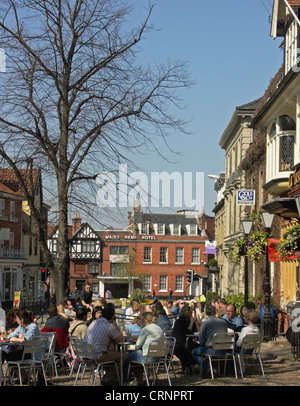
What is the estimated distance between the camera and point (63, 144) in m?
17.3

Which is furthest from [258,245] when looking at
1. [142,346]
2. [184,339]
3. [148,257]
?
[148,257]

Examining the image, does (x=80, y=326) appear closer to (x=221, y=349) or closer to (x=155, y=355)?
(x=155, y=355)

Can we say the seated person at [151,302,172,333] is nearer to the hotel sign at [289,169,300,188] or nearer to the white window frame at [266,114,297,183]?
the hotel sign at [289,169,300,188]

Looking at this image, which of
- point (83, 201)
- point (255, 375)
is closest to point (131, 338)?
point (255, 375)

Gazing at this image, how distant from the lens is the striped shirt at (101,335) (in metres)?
10.9

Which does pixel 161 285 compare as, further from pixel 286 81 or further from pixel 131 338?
pixel 131 338

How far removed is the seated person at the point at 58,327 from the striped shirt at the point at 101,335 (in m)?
2.27

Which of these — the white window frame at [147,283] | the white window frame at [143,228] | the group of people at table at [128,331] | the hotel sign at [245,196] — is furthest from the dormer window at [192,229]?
the group of people at table at [128,331]

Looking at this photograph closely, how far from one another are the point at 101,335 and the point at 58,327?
2.55 meters

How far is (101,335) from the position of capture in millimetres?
10945

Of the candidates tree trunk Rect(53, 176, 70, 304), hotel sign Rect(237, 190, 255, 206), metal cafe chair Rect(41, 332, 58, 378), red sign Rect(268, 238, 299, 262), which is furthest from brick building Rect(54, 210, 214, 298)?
metal cafe chair Rect(41, 332, 58, 378)

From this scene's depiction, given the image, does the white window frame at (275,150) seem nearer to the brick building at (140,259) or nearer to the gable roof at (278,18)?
the gable roof at (278,18)

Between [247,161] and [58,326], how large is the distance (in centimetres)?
1992

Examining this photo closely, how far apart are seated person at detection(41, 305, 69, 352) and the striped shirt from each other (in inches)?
89.4
